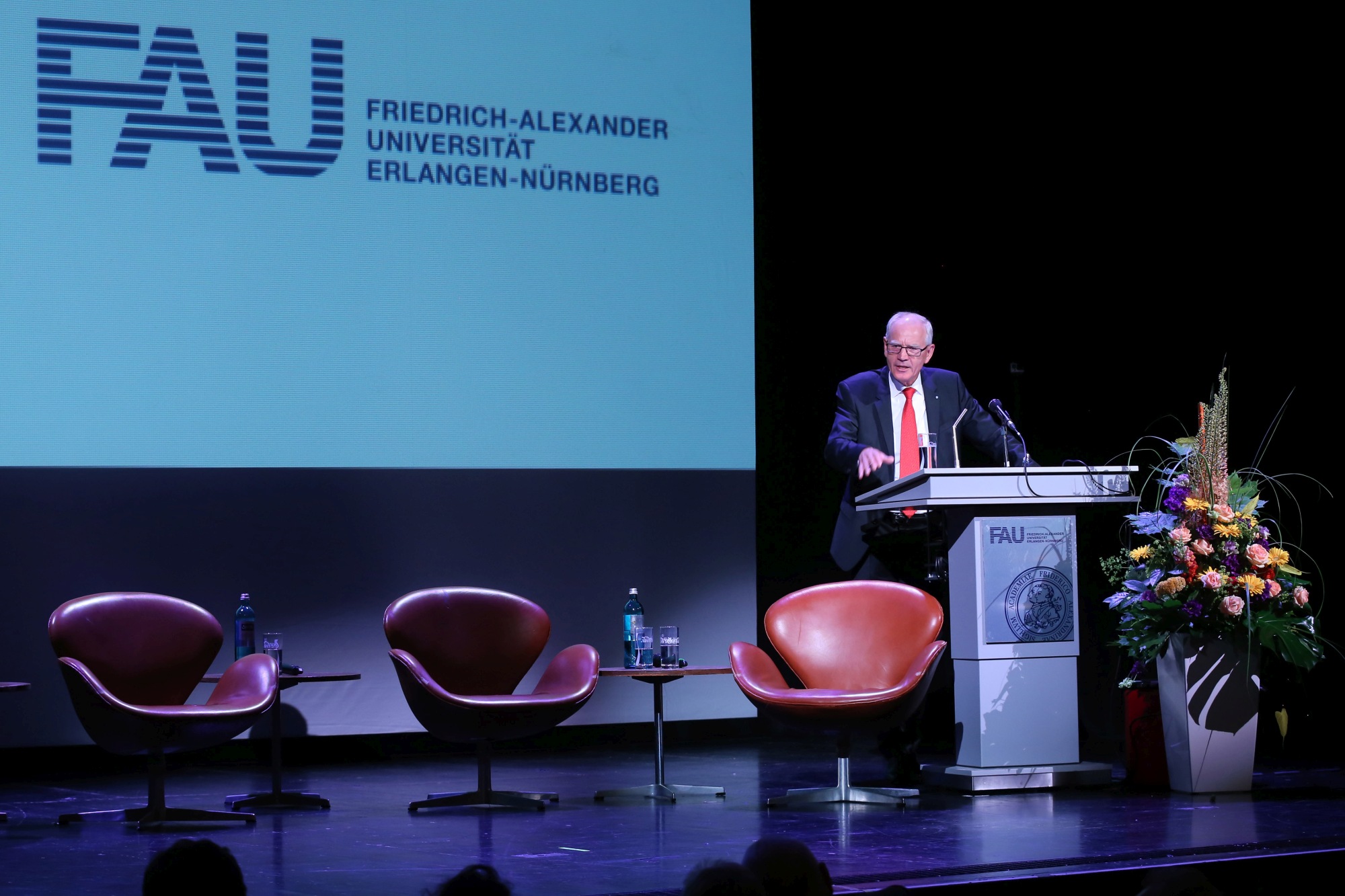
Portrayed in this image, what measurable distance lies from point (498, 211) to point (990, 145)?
2.37m

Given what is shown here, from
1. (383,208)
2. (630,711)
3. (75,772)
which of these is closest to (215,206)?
(383,208)

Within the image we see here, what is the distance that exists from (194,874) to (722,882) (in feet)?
1.96

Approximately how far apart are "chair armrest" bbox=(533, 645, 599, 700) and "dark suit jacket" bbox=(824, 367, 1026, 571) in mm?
1021

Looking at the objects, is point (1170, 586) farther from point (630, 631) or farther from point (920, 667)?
point (630, 631)

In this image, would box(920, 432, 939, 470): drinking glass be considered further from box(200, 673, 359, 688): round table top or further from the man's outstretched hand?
box(200, 673, 359, 688): round table top

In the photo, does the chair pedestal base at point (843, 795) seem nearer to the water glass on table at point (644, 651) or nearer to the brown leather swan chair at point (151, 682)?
the water glass on table at point (644, 651)

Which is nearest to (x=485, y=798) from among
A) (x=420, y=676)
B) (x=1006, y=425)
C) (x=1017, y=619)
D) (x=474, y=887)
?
(x=420, y=676)

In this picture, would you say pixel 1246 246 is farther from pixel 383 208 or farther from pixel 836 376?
pixel 383 208

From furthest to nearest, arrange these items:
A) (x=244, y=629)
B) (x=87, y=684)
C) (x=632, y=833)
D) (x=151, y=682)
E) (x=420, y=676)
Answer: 1. (x=244, y=629)
2. (x=151, y=682)
3. (x=420, y=676)
4. (x=87, y=684)
5. (x=632, y=833)

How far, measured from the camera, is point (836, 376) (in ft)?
24.8

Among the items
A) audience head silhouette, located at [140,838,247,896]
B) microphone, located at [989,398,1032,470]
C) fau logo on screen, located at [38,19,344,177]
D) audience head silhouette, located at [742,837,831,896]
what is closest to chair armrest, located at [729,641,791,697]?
microphone, located at [989,398,1032,470]

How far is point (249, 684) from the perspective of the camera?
16.8 feet

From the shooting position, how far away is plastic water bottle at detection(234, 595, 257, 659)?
5.84 m

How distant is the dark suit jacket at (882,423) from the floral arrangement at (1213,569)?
2.45 ft
